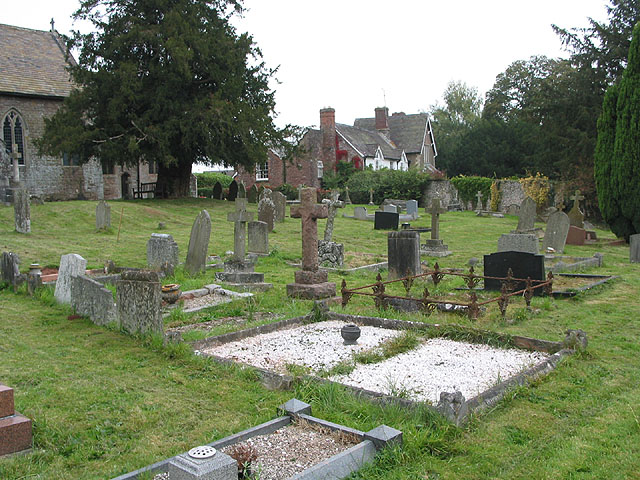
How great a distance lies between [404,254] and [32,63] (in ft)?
96.4

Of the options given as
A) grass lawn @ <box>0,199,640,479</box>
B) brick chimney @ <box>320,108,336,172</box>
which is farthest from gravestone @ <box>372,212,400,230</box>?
brick chimney @ <box>320,108,336,172</box>

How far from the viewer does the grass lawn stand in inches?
170

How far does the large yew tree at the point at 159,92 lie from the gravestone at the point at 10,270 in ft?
52.1

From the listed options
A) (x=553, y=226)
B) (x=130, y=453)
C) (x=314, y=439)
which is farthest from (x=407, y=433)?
(x=553, y=226)

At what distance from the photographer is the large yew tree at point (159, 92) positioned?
27.4m

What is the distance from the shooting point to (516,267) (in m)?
10.8

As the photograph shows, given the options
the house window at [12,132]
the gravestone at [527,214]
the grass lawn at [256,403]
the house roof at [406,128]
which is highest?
the house roof at [406,128]

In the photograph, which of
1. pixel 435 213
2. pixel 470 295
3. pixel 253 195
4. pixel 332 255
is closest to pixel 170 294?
Result: pixel 470 295

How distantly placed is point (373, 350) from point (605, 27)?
97.3 feet

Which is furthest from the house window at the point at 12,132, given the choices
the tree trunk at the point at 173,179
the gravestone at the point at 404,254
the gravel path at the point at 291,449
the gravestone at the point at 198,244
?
the gravel path at the point at 291,449

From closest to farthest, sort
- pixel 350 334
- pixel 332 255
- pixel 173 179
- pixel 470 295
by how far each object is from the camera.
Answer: pixel 350 334
pixel 470 295
pixel 332 255
pixel 173 179

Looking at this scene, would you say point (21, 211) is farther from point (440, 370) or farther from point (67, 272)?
point (440, 370)

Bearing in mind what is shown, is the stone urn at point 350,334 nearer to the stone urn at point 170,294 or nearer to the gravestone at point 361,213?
the stone urn at point 170,294

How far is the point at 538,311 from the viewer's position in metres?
9.31
